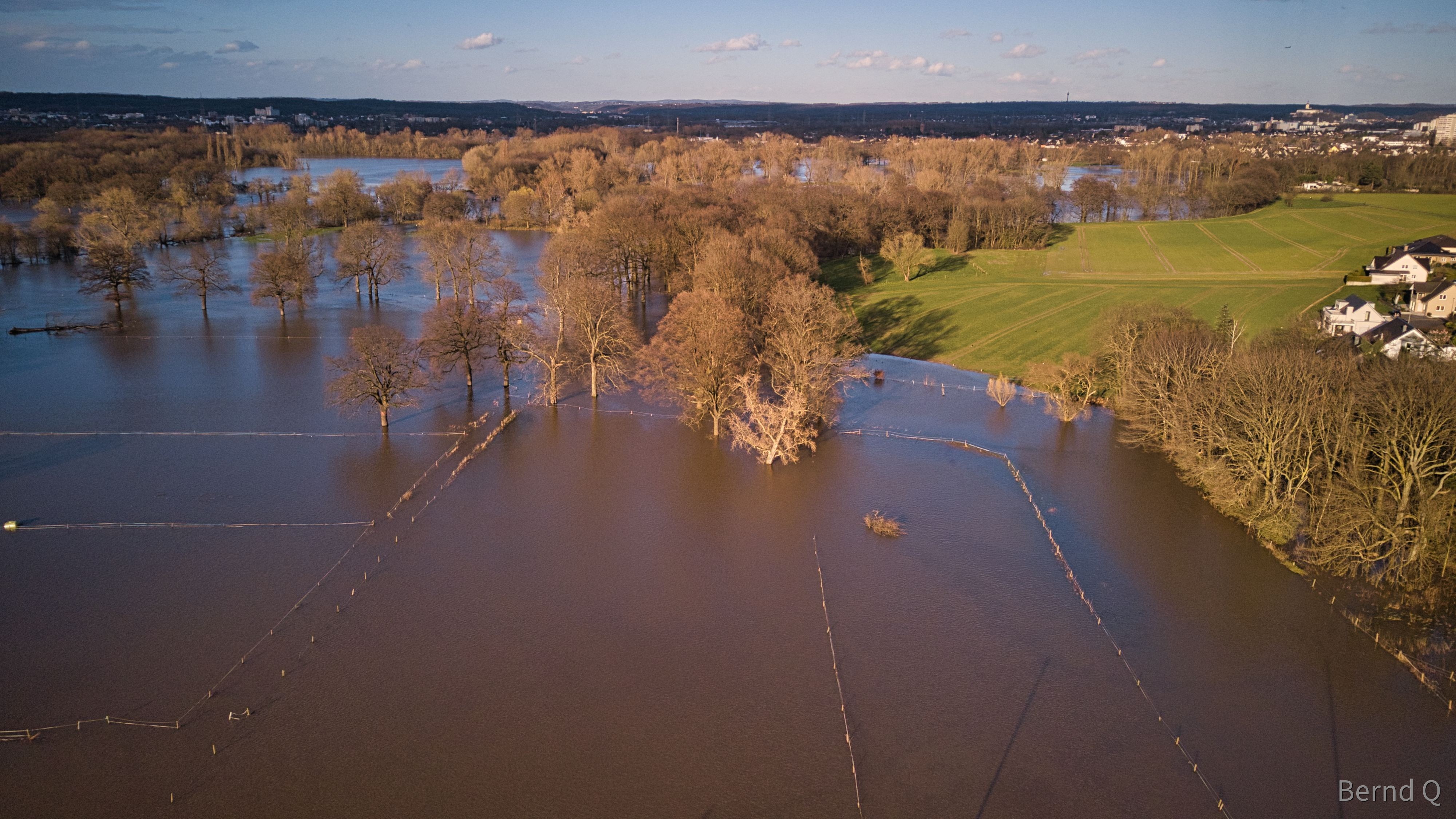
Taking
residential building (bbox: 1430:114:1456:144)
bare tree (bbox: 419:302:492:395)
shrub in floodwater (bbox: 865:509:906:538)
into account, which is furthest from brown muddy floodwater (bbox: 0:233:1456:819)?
residential building (bbox: 1430:114:1456:144)

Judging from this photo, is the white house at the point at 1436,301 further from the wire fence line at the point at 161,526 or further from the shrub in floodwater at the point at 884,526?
the wire fence line at the point at 161,526

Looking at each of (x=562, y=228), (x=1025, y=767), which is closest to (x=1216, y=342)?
(x=1025, y=767)

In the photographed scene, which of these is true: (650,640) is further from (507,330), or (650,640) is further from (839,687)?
(507,330)

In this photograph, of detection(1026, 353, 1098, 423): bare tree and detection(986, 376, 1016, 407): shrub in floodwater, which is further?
detection(986, 376, 1016, 407): shrub in floodwater

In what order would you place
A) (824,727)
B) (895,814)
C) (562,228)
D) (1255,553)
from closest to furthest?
(895,814), (824,727), (1255,553), (562,228)

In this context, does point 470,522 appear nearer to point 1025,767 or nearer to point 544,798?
point 544,798

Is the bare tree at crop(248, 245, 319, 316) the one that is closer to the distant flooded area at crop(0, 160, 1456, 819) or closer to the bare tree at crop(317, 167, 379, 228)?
the distant flooded area at crop(0, 160, 1456, 819)

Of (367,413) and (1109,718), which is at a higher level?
(367,413)
